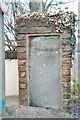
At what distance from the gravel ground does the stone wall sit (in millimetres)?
136

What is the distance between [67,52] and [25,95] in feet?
3.55

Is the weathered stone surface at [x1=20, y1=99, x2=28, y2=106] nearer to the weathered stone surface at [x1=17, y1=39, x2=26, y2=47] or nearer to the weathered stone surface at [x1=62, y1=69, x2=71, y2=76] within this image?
the weathered stone surface at [x1=62, y1=69, x2=71, y2=76]

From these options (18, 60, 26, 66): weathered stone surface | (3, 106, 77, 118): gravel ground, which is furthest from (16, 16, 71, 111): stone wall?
(3, 106, 77, 118): gravel ground

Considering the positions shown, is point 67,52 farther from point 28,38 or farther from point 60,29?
point 28,38

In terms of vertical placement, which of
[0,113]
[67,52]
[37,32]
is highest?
[37,32]

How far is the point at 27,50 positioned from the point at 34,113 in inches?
44.2

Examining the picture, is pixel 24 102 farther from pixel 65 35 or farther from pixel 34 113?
pixel 65 35

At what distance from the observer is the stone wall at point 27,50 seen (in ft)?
17.0

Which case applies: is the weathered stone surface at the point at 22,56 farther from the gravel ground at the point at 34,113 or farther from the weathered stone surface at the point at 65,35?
the gravel ground at the point at 34,113

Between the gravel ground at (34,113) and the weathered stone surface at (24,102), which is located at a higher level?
the weathered stone surface at (24,102)

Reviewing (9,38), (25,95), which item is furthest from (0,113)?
(9,38)

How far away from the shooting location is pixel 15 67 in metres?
5.37

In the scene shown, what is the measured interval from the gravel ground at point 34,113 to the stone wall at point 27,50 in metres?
0.14

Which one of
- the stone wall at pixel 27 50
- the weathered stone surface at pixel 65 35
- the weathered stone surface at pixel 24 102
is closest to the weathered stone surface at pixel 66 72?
the stone wall at pixel 27 50
